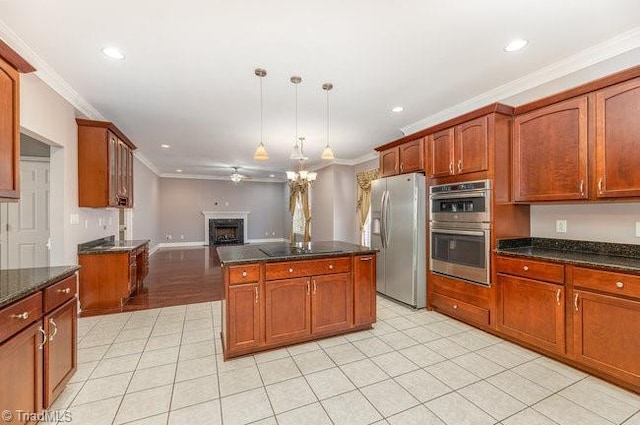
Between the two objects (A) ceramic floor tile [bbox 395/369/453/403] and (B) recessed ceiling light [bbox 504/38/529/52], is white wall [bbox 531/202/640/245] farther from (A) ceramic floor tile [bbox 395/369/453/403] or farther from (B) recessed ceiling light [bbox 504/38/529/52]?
(A) ceramic floor tile [bbox 395/369/453/403]

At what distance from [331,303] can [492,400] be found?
4.85 feet

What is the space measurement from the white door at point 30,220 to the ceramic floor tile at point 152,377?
2655 millimetres

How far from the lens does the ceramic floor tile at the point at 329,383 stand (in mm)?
2070

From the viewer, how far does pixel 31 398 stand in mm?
1603

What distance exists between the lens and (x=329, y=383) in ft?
7.16

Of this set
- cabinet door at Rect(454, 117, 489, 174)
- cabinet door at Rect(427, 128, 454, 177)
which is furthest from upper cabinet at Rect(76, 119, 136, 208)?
cabinet door at Rect(454, 117, 489, 174)

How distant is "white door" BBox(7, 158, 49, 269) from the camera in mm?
3766

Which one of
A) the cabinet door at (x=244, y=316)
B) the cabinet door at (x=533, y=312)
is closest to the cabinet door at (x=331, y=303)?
the cabinet door at (x=244, y=316)

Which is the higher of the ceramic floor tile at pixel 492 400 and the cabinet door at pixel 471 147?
the cabinet door at pixel 471 147

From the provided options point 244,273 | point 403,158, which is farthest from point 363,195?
point 244,273

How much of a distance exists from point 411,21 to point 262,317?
2.72 m

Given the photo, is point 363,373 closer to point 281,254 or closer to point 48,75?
point 281,254

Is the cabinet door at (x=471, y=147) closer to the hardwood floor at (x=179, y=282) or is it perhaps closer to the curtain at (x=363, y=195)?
the curtain at (x=363, y=195)

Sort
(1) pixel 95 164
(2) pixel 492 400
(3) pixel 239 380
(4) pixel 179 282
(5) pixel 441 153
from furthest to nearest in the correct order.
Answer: (4) pixel 179 282 < (1) pixel 95 164 < (5) pixel 441 153 < (3) pixel 239 380 < (2) pixel 492 400
